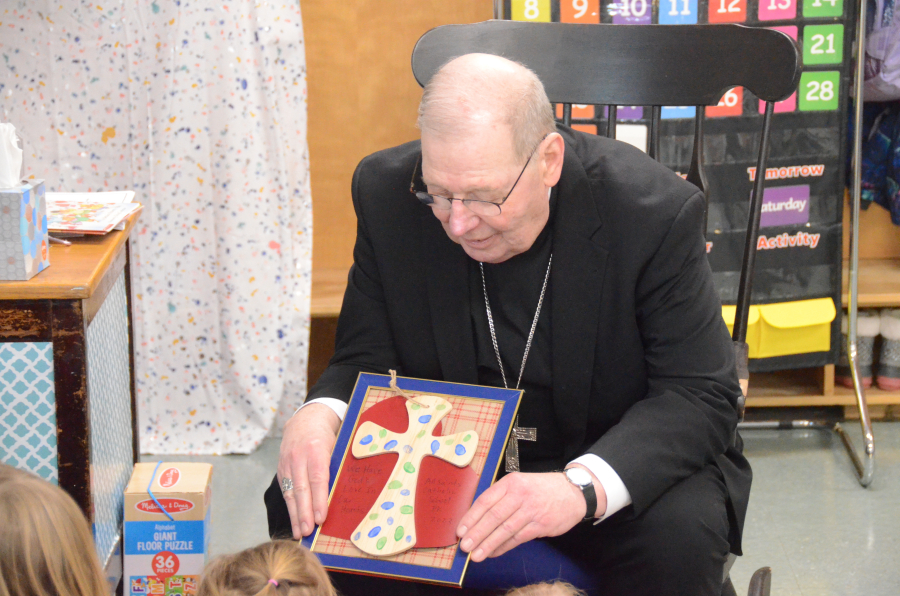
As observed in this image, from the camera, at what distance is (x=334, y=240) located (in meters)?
3.12

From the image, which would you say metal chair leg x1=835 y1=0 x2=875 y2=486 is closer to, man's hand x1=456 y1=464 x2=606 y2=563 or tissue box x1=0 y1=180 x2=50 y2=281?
man's hand x1=456 y1=464 x2=606 y2=563

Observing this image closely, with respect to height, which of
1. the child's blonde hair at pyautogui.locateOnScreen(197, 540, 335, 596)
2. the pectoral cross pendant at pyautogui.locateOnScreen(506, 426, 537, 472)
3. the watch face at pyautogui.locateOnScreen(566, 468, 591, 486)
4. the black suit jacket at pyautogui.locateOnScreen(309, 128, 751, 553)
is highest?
the black suit jacket at pyautogui.locateOnScreen(309, 128, 751, 553)

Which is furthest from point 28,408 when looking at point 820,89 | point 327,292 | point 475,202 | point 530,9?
point 820,89

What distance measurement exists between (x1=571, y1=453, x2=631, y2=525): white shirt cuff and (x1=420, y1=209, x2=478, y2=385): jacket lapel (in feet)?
0.95

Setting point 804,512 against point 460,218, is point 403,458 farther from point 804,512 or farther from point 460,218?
point 804,512

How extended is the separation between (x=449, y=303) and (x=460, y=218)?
0.74 feet

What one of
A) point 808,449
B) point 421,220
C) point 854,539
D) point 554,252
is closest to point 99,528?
point 421,220

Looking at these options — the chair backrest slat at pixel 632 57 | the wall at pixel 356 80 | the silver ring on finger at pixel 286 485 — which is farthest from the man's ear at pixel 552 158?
the wall at pixel 356 80

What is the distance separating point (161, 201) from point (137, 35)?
464mm

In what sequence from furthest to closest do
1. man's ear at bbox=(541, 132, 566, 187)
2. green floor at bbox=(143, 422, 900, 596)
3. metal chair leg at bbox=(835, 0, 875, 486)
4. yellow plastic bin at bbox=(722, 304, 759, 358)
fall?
yellow plastic bin at bbox=(722, 304, 759, 358) < metal chair leg at bbox=(835, 0, 875, 486) < green floor at bbox=(143, 422, 900, 596) < man's ear at bbox=(541, 132, 566, 187)

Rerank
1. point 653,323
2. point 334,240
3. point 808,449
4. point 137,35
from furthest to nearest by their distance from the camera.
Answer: point 334,240, point 808,449, point 137,35, point 653,323

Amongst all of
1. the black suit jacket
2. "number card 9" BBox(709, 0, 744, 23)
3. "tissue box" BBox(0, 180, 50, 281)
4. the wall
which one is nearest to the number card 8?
"number card 9" BBox(709, 0, 744, 23)

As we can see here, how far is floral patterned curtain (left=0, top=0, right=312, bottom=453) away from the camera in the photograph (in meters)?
2.54

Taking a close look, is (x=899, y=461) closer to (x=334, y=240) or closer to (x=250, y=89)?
(x=334, y=240)
